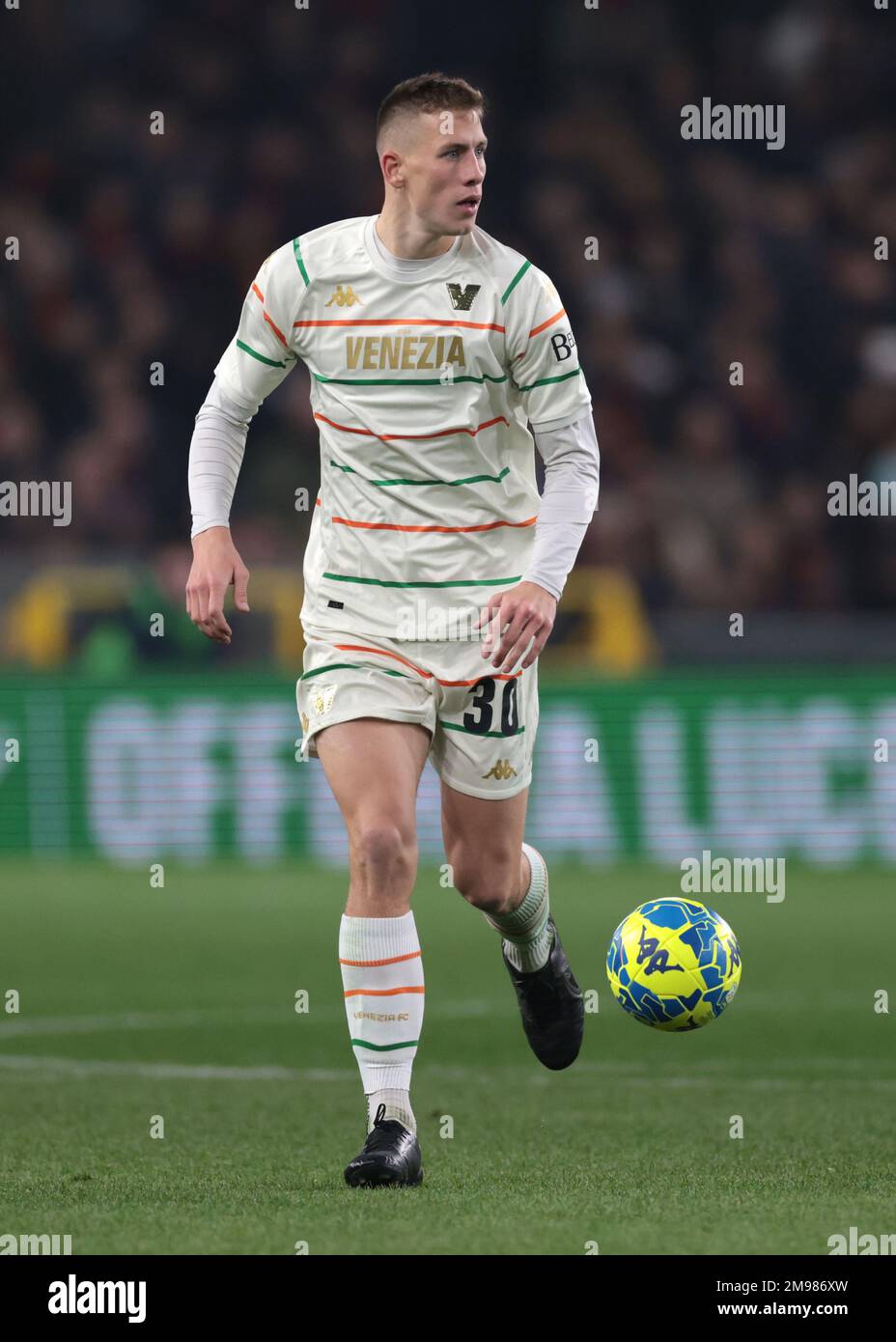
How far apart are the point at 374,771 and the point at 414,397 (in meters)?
0.91

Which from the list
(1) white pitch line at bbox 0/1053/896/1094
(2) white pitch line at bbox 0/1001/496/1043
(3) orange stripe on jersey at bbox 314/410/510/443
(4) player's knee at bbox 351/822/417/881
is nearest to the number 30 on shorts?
(4) player's knee at bbox 351/822/417/881

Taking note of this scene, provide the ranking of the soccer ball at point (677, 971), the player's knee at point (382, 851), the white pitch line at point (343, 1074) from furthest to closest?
the white pitch line at point (343, 1074) < the soccer ball at point (677, 971) < the player's knee at point (382, 851)

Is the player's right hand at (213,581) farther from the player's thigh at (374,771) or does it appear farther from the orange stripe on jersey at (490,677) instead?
the orange stripe on jersey at (490,677)

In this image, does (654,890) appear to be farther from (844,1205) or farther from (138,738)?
(844,1205)

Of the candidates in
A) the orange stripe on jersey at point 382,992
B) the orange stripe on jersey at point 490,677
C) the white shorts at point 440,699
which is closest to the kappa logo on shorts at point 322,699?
the white shorts at point 440,699

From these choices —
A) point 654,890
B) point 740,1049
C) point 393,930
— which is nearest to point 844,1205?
point 393,930

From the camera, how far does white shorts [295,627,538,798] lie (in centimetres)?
524

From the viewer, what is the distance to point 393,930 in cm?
507

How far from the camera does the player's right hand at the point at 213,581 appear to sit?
508 cm

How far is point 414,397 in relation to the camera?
536 centimetres

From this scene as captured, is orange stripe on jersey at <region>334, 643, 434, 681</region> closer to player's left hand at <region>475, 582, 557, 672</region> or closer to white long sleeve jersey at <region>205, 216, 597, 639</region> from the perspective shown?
white long sleeve jersey at <region>205, 216, 597, 639</region>

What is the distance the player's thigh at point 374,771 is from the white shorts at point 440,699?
1.2 inches

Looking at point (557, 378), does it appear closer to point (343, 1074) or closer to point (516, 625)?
point (516, 625)

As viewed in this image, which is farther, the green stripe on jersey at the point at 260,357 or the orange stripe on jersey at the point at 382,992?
the green stripe on jersey at the point at 260,357
